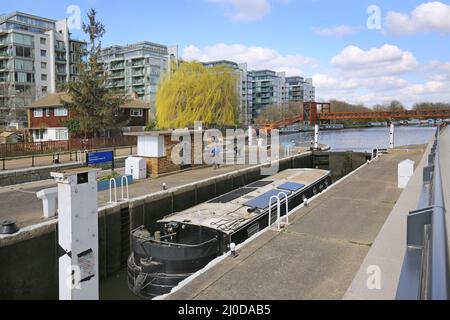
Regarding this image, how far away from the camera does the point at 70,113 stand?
36469 mm

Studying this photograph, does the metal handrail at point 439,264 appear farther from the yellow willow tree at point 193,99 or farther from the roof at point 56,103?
the yellow willow tree at point 193,99

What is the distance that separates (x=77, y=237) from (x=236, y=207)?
24.8 ft

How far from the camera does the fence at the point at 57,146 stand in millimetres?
24962

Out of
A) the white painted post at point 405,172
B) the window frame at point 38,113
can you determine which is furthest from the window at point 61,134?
the white painted post at point 405,172

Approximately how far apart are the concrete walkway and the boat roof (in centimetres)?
169

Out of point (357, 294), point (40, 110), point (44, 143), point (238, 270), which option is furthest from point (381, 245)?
point (40, 110)

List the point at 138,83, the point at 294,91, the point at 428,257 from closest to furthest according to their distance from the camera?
1. the point at 428,257
2. the point at 138,83
3. the point at 294,91

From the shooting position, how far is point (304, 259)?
726 cm

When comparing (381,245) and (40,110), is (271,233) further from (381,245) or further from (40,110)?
(40,110)

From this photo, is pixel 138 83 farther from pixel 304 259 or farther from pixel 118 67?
pixel 304 259

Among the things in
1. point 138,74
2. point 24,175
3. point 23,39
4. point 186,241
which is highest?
point 23,39

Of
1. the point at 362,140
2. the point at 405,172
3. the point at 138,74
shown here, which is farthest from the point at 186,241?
the point at 138,74

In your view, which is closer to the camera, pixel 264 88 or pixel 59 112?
pixel 59 112
